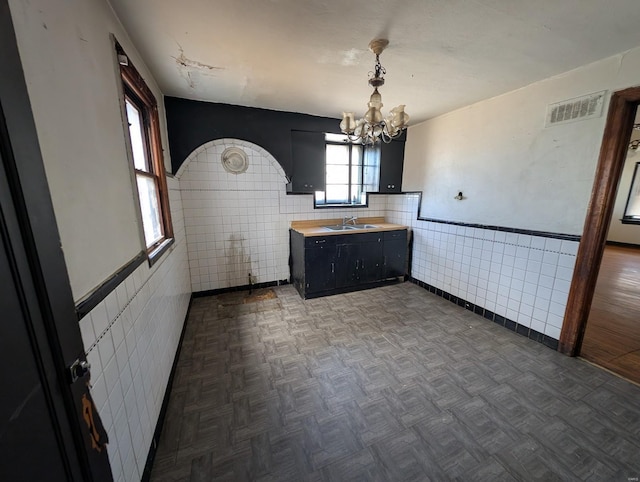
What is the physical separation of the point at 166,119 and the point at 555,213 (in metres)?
4.02

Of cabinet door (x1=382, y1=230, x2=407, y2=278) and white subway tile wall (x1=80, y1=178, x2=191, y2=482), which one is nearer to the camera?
white subway tile wall (x1=80, y1=178, x2=191, y2=482)

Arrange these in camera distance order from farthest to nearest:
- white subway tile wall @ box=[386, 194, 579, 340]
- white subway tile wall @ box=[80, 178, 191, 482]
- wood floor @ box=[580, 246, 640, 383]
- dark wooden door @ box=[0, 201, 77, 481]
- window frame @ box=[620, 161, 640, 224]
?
window frame @ box=[620, 161, 640, 224]
white subway tile wall @ box=[386, 194, 579, 340]
wood floor @ box=[580, 246, 640, 383]
white subway tile wall @ box=[80, 178, 191, 482]
dark wooden door @ box=[0, 201, 77, 481]

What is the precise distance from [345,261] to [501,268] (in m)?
1.76

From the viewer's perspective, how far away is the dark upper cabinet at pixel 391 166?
12.5 feet

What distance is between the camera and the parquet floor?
4.30 feet

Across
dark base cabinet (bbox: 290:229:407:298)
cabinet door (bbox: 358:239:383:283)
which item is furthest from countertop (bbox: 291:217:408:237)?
cabinet door (bbox: 358:239:383:283)

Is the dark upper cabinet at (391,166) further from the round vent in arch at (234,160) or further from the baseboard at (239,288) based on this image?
the baseboard at (239,288)

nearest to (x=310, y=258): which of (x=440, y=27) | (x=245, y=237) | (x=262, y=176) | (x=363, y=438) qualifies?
(x=245, y=237)

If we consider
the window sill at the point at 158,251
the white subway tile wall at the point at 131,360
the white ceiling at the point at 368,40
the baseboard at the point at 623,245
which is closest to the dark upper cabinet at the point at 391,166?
the white ceiling at the point at 368,40

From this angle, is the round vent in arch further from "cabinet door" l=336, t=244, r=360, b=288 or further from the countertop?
"cabinet door" l=336, t=244, r=360, b=288

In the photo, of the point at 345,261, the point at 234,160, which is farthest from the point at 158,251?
the point at 345,261

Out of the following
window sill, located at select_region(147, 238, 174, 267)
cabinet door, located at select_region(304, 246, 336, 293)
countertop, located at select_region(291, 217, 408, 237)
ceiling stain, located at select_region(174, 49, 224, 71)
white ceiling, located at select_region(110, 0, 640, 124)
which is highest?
ceiling stain, located at select_region(174, 49, 224, 71)

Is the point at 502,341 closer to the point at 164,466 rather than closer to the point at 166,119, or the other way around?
the point at 164,466

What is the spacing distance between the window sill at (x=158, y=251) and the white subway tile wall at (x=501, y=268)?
3.17m
